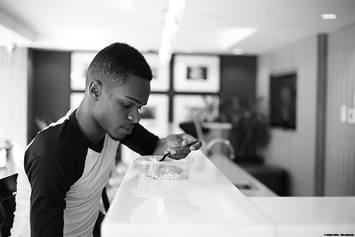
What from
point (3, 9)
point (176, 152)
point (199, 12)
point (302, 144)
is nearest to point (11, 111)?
point (3, 9)

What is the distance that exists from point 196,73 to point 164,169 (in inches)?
215

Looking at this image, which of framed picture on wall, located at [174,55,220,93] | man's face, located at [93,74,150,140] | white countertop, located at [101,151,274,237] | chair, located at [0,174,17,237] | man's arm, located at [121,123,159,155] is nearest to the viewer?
white countertop, located at [101,151,274,237]

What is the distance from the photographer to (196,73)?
6.76m

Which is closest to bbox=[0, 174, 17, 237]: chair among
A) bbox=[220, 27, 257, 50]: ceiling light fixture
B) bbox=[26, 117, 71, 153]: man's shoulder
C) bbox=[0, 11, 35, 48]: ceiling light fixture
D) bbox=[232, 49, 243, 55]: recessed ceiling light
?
bbox=[26, 117, 71, 153]: man's shoulder

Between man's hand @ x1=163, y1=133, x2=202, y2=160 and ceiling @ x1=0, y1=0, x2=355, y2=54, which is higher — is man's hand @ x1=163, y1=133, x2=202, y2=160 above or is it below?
below

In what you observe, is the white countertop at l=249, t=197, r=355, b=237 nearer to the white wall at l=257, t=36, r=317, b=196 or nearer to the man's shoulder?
the man's shoulder

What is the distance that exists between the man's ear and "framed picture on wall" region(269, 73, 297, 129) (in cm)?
435

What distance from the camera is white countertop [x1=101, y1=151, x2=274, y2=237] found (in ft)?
2.71

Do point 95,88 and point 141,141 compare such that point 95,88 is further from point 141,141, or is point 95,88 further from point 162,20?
point 162,20

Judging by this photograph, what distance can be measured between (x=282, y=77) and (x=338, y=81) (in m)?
1.48

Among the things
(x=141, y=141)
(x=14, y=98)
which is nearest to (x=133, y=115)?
(x=141, y=141)

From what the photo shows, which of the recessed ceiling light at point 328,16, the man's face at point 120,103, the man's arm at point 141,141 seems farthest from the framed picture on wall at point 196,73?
the man's face at point 120,103

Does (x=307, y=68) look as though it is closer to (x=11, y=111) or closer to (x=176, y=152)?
(x=176, y=152)

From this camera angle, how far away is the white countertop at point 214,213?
2.72 ft
